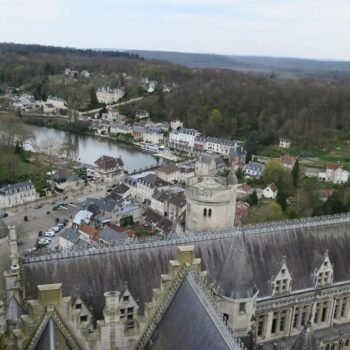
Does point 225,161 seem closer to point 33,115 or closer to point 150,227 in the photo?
point 150,227

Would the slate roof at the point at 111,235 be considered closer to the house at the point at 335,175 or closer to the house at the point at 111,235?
the house at the point at 111,235

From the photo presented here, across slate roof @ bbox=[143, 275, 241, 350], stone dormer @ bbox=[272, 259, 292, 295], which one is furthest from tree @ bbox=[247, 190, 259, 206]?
slate roof @ bbox=[143, 275, 241, 350]

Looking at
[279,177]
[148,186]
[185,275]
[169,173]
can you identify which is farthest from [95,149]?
[185,275]

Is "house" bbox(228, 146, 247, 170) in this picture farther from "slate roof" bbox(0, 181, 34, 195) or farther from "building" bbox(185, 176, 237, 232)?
"building" bbox(185, 176, 237, 232)

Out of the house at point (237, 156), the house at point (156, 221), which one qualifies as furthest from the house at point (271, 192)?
the house at point (156, 221)

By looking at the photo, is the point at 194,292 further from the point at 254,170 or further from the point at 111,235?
the point at 254,170
